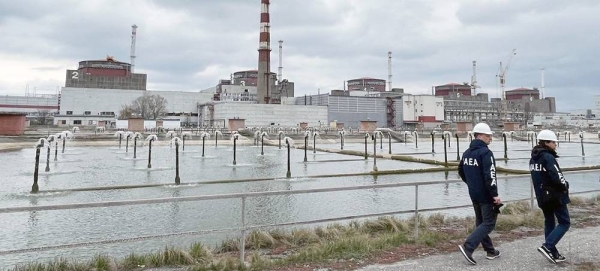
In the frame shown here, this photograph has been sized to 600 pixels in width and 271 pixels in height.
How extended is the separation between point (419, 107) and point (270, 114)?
50.1m

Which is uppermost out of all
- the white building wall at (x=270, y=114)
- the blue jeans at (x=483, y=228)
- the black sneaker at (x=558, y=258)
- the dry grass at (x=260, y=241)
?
the white building wall at (x=270, y=114)

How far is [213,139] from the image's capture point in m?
58.8

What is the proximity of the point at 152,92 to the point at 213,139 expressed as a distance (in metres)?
72.0

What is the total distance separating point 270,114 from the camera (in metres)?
108

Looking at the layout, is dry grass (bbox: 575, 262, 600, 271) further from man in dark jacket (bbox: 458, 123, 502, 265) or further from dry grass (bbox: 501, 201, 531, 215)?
dry grass (bbox: 501, 201, 531, 215)

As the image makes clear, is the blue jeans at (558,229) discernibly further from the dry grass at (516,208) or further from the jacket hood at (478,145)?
the dry grass at (516,208)

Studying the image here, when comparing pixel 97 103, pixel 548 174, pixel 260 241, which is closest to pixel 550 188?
pixel 548 174

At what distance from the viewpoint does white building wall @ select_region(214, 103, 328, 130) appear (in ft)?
341

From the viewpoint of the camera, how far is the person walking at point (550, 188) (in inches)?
219

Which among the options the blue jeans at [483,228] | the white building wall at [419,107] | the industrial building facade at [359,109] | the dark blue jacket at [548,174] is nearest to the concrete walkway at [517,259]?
the blue jeans at [483,228]

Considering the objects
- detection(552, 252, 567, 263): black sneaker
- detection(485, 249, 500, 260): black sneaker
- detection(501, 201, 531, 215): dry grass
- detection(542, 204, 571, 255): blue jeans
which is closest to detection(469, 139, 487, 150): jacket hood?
detection(542, 204, 571, 255): blue jeans

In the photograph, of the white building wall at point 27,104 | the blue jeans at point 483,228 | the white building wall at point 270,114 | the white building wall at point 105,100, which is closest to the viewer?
the blue jeans at point 483,228

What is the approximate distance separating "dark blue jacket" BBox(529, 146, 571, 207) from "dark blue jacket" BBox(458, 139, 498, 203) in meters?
0.65

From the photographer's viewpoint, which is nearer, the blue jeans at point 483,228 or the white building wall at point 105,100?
the blue jeans at point 483,228
